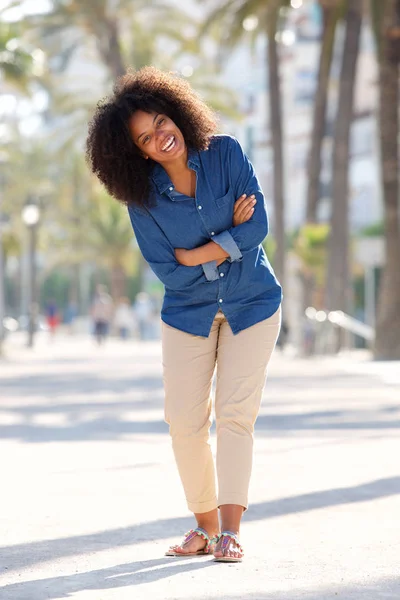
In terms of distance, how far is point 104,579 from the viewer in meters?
5.31

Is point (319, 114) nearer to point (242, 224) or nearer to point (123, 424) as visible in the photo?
point (123, 424)

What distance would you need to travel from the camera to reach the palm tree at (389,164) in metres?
24.4

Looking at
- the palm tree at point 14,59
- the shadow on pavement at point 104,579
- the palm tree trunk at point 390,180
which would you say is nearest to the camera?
the shadow on pavement at point 104,579

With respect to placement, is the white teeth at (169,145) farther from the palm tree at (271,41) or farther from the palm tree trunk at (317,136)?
the palm tree trunk at (317,136)

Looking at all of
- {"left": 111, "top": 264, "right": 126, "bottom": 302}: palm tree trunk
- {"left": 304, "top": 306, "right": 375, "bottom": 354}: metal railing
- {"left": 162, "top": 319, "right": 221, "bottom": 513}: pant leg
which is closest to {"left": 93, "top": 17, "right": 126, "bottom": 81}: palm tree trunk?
{"left": 304, "top": 306, "right": 375, "bottom": 354}: metal railing

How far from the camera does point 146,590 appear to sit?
505cm

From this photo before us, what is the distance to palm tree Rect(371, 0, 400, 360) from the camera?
2438 centimetres

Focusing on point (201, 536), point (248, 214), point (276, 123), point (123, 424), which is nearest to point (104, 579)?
point (201, 536)

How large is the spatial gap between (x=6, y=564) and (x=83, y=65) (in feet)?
427

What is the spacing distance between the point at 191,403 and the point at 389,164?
63.6 feet

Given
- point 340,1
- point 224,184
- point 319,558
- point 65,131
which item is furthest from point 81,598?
point 65,131

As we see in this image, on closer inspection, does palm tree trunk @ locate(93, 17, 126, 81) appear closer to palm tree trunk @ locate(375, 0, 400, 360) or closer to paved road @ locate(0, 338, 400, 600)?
palm tree trunk @ locate(375, 0, 400, 360)

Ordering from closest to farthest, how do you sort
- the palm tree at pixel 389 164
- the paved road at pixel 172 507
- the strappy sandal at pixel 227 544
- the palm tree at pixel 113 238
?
the paved road at pixel 172 507 → the strappy sandal at pixel 227 544 → the palm tree at pixel 389 164 → the palm tree at pixel 113 238

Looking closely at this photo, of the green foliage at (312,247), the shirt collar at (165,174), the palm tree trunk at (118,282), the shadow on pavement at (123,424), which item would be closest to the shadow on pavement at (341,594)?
the shirt collar at (165,174)
